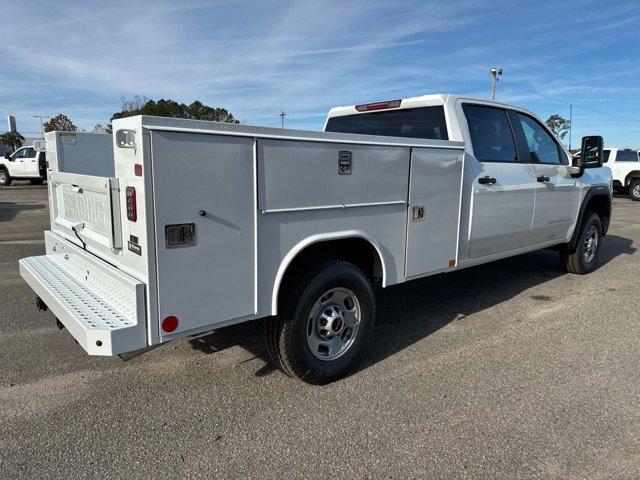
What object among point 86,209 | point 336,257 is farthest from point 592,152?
point 86,209

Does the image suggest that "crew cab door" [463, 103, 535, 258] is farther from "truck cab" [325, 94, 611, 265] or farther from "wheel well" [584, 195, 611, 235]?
"wheel well" [584, 195, 611, 235]

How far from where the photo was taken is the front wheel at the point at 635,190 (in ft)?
66.1

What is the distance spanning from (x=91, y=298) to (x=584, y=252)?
20.7 feet

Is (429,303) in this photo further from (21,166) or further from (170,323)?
(21,166)

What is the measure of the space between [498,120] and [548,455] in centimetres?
334

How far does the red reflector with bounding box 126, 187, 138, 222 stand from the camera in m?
2.60

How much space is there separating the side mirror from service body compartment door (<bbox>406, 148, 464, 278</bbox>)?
2.57m

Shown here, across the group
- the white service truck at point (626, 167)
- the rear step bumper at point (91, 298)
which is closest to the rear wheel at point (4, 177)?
the rear step bumper at point (91, 298)

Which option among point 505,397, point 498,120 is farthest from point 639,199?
point 505,397

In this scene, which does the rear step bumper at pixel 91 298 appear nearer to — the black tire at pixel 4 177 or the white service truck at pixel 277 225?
the white service truck at pixel 277 225

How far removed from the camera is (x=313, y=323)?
3.46 metres

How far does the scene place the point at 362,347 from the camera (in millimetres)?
3768

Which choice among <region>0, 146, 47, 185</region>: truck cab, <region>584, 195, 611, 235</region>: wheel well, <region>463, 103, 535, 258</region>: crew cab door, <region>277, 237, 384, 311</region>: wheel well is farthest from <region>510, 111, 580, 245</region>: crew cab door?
<region>0, 146, 47, 185</region>: truck cab

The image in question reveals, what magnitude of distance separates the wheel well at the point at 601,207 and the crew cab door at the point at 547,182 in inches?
26.2
